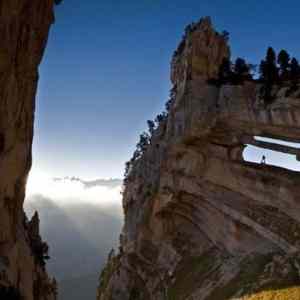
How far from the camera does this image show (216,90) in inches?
1925

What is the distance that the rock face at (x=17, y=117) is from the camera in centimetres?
2134

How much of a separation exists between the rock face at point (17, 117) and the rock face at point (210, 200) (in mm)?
20156

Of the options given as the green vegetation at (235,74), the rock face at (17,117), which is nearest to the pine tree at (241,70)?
the green vegetation at (235,74)

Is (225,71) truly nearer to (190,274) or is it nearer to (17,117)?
(190,274)

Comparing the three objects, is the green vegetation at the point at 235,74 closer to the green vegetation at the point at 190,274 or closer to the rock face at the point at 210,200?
the rock face at the point at 210,200

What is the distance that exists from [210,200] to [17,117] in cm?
2956

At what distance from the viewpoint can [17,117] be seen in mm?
24859

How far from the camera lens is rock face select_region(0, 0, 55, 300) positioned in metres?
21.3

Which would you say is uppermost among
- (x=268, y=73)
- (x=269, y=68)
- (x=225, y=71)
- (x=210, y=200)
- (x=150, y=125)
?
(x=225, y=71)

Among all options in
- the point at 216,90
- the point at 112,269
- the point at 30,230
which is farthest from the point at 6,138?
the point at 112,269

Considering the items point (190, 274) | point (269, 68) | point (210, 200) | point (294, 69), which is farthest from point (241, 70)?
point (190, 274)

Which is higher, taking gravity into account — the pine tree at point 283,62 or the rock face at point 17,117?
the pine tree at point 283,62

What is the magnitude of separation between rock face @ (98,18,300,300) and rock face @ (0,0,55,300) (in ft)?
66.1

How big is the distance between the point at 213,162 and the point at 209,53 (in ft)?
64.4
